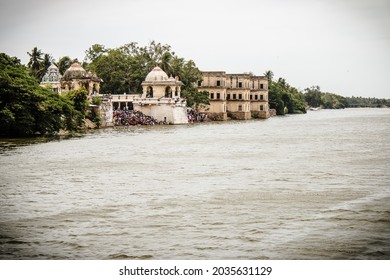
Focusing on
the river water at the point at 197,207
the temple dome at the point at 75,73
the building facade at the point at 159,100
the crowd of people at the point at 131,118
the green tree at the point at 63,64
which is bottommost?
the river water at the point at 197,207

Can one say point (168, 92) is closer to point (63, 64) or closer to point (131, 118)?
point (131, 118)

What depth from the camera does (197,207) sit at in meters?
8.00

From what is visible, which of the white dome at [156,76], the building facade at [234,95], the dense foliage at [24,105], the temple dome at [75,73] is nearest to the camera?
the dense foliage at [24,105]

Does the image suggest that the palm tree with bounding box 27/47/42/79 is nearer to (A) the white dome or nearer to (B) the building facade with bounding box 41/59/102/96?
(B) the building facade with bounding box 41/59/102/96

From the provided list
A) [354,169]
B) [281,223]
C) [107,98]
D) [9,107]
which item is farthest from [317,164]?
[107,98]

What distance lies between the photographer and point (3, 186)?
393 inches

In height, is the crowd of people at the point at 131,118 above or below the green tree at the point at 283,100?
below

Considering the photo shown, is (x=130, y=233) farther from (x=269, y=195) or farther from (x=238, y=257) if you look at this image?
(x=269, y=195)

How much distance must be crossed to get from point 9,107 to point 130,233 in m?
15.1

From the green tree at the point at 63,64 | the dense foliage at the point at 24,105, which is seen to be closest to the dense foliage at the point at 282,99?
the green tree at the point at 63,64

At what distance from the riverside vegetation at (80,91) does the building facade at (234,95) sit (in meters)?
2.35

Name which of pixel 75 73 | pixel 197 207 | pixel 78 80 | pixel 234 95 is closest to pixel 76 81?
pixel 78 80

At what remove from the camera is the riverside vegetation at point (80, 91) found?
69.4 feet

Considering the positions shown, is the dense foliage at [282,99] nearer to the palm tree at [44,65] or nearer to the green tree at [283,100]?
the green tree at [283,100]
